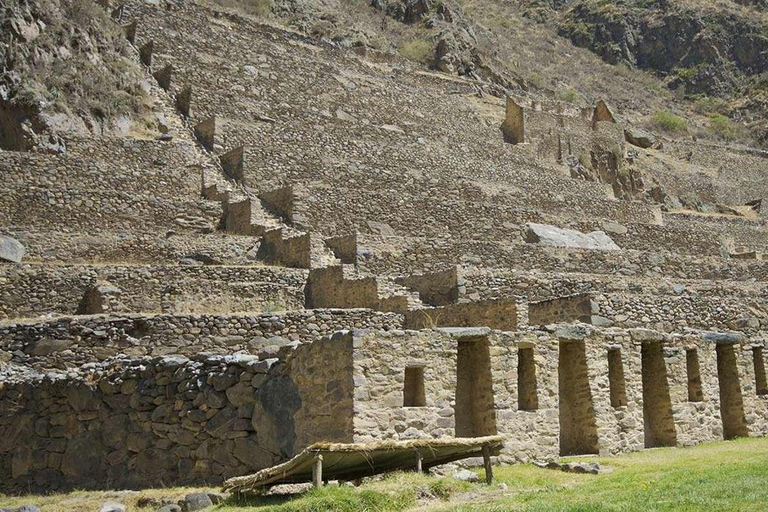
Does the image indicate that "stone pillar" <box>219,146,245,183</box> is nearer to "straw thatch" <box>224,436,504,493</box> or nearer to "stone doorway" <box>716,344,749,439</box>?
"stone doorway" <box>716,344,749,439</box>

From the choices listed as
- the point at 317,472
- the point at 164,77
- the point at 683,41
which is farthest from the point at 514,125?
the point at 683,41

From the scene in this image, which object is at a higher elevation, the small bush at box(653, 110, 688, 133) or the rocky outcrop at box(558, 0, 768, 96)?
the rocky outcrop at box(558, 0, 768, 96)

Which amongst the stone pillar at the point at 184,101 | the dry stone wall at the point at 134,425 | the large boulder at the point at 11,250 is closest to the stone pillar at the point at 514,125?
the stone pillar at the point at 184,101

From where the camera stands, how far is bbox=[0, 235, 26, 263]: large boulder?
21.5m

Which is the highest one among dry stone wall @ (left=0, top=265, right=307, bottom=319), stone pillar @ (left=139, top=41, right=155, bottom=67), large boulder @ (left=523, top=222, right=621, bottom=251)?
stone pillar @ (left=139, top=41, right=155, bottom=67)

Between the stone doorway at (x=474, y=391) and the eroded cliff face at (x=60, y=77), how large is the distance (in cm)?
1746

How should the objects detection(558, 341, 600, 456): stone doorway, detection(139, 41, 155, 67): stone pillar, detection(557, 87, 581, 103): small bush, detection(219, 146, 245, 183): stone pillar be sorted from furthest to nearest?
detection(557, 87, 581, 103): small bush → detection(139, 41, 155, 67): stone pillar → detection(219, 146, 245, 183): stone pillar → detection(558, 341, 600, 456): stone doorway

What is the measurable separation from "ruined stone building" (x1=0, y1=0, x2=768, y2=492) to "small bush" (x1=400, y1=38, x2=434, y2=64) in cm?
938

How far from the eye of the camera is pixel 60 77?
29578 mm

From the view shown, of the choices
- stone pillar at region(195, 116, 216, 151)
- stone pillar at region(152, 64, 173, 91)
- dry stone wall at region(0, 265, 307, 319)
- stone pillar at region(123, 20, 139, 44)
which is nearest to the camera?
dry stone wall at region(0, 265, 307, 319)

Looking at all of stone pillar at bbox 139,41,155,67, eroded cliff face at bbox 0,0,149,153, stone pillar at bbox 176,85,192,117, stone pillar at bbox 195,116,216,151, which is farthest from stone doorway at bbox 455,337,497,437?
stone pillar at bbox 139,41,155,67

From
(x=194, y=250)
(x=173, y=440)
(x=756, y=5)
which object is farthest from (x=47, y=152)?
(x=756, y=5)

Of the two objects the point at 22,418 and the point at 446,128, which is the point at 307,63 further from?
the point at 22,418

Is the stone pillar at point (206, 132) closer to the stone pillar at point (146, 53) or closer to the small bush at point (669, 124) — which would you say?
the stone pillar at point (146, 53)
